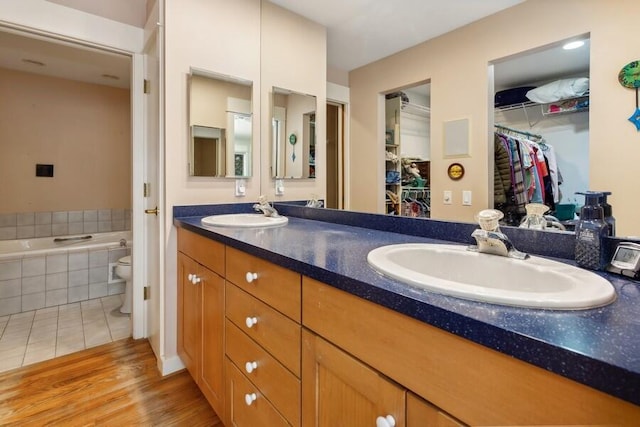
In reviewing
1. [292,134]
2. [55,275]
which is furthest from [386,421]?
[55,275]

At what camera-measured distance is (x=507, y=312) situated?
0.50m

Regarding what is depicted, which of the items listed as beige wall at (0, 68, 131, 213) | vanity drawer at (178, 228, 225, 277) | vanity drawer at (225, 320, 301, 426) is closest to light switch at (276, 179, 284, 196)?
vanity drawer at (178, 228, 225, 277)

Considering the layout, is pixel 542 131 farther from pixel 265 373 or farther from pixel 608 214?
pixel 265 373

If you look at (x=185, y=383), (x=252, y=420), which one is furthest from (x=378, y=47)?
(x=185, y=383)

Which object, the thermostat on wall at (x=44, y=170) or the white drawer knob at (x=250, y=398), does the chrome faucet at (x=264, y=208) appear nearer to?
the white drawer knob at (x=250, y=398)

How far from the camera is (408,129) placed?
125 cm

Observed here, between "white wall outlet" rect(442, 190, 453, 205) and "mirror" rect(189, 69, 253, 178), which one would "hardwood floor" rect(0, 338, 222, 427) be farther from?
"white wall outlet" rect(442, 190, 453, 205)

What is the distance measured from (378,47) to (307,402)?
1343 mm

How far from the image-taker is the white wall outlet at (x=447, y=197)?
113 centimetres

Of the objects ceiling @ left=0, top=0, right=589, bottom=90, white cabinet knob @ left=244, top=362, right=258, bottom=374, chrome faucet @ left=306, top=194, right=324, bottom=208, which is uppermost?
ceiling @ left=0, top=0, right=589, bottom=90

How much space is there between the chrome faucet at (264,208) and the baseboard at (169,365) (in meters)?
0.97

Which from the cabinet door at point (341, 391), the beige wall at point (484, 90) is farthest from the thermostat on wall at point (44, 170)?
the cabinet door at point (341, 391)

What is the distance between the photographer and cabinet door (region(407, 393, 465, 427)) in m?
0.52

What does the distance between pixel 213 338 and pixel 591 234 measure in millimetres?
1333
